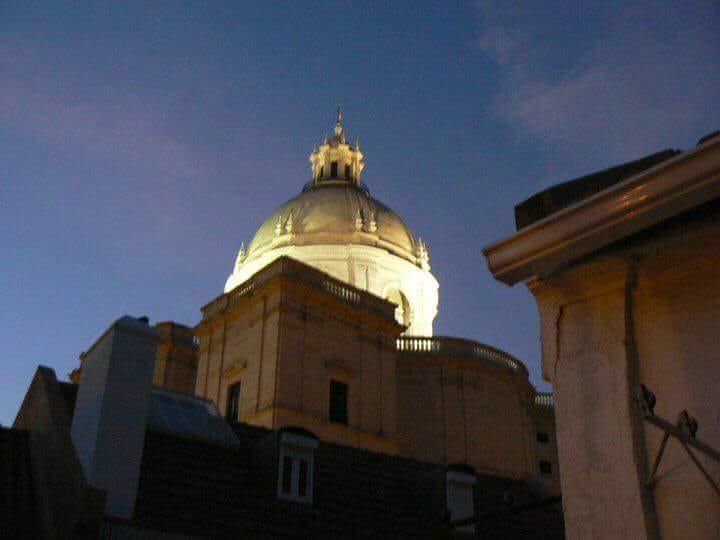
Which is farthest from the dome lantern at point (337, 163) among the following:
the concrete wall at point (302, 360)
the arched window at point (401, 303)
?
the concrete wall at point (302, 360)

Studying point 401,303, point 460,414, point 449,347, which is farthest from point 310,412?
point 401,303

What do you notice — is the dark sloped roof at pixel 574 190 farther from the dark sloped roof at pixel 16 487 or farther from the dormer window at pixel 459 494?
the dormer window at pixel 459 494

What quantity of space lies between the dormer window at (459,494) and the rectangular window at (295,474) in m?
3.15

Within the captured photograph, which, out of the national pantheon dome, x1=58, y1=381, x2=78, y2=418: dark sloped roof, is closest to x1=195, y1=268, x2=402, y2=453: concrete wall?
the national pantheon dome

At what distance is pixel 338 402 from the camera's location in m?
34.2

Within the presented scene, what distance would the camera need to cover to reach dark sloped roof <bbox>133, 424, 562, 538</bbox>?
12.6 meters

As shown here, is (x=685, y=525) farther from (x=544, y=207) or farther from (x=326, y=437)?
(x=326, y=437)

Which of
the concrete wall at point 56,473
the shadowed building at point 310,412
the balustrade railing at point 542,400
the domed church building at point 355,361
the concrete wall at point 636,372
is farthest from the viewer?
the balustrade railing at point 542,400

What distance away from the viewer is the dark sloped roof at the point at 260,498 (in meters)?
12.6

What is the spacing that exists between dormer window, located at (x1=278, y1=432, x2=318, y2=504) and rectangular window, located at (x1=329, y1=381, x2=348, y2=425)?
18303 mm

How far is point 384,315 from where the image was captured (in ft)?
123

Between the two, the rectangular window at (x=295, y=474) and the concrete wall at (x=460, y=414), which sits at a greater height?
the concrete wall at (x=460, y=414)

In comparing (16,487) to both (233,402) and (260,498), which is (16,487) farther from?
(233,402)

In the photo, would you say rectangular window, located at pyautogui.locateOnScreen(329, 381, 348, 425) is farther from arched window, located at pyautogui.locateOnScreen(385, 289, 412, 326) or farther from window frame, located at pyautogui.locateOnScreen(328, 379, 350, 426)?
arched window, located at pyautogui.locateOnScreen(385, 289, 412, 326)
